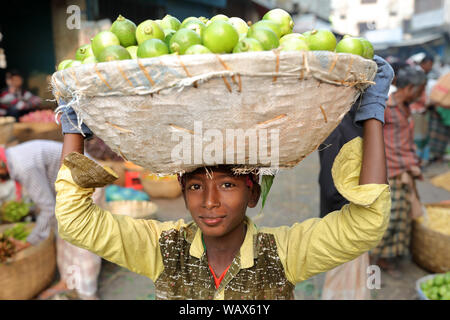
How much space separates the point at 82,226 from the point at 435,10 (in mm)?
29003

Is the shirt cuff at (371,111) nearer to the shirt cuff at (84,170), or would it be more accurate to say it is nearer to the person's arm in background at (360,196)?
the person's arm in background at (360,196)

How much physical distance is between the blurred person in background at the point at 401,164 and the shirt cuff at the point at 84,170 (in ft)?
9.35

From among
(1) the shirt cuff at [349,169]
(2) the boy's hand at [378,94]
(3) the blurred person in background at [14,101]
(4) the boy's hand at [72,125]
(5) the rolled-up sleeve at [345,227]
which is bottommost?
(5) the rolled-up sleeve at [345,227]

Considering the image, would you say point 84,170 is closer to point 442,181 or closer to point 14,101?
point 14,101

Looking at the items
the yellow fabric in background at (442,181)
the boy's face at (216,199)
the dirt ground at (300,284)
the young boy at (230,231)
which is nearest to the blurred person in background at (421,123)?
the yellow fabric in background at (442,181)

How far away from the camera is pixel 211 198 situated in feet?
4.26

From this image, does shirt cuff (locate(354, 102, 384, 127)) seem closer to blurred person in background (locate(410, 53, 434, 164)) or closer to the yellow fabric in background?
the yellow fabric in background

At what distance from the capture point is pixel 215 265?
150 cm

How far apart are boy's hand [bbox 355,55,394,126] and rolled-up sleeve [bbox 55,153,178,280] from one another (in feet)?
2.87

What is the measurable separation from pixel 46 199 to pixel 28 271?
2.12 feet

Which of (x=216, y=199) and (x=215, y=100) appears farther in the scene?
(x=216, y=199)

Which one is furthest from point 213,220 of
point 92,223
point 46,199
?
point 46,199

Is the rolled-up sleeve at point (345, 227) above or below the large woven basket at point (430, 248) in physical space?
above

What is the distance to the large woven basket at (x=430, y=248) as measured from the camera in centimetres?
353
